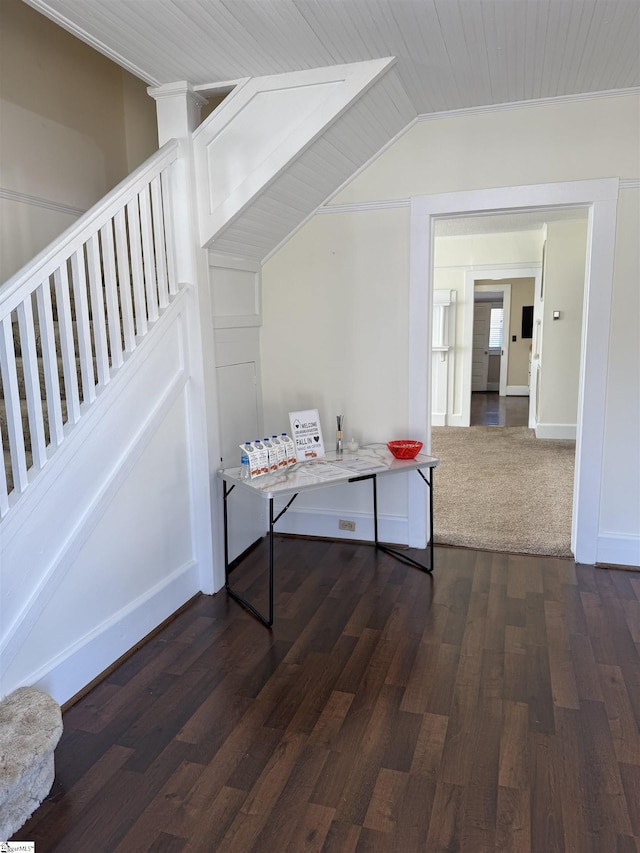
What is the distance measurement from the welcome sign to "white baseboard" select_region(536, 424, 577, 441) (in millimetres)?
4339

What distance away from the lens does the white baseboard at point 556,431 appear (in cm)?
667

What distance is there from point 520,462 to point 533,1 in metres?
4.29

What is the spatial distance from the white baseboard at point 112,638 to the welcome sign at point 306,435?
82 cm

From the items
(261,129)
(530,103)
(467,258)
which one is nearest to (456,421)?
(467,258)

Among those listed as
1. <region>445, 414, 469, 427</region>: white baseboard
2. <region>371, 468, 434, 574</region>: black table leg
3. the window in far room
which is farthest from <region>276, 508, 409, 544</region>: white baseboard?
the window in far room

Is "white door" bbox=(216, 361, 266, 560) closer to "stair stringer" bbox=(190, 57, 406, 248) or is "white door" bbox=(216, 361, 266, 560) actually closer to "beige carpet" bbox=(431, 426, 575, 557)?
"stair stringer" bbox=(190, 57, 406, 248)

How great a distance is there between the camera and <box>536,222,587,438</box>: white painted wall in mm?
6340

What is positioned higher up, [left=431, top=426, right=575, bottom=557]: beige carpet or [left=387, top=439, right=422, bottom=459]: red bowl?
[left=387, top=439, right=422, bottom=459]: red bowl

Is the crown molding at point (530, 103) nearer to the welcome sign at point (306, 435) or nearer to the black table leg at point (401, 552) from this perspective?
the welcome sign at point (306, 435)

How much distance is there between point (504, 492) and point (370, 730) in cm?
307

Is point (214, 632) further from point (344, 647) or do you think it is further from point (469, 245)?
point (469, 245)

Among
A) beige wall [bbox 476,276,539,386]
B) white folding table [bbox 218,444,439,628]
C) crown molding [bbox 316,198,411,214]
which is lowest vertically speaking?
white folding table [bbox 218,444,439,628]

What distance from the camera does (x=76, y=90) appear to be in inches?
138

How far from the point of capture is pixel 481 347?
1188cm
